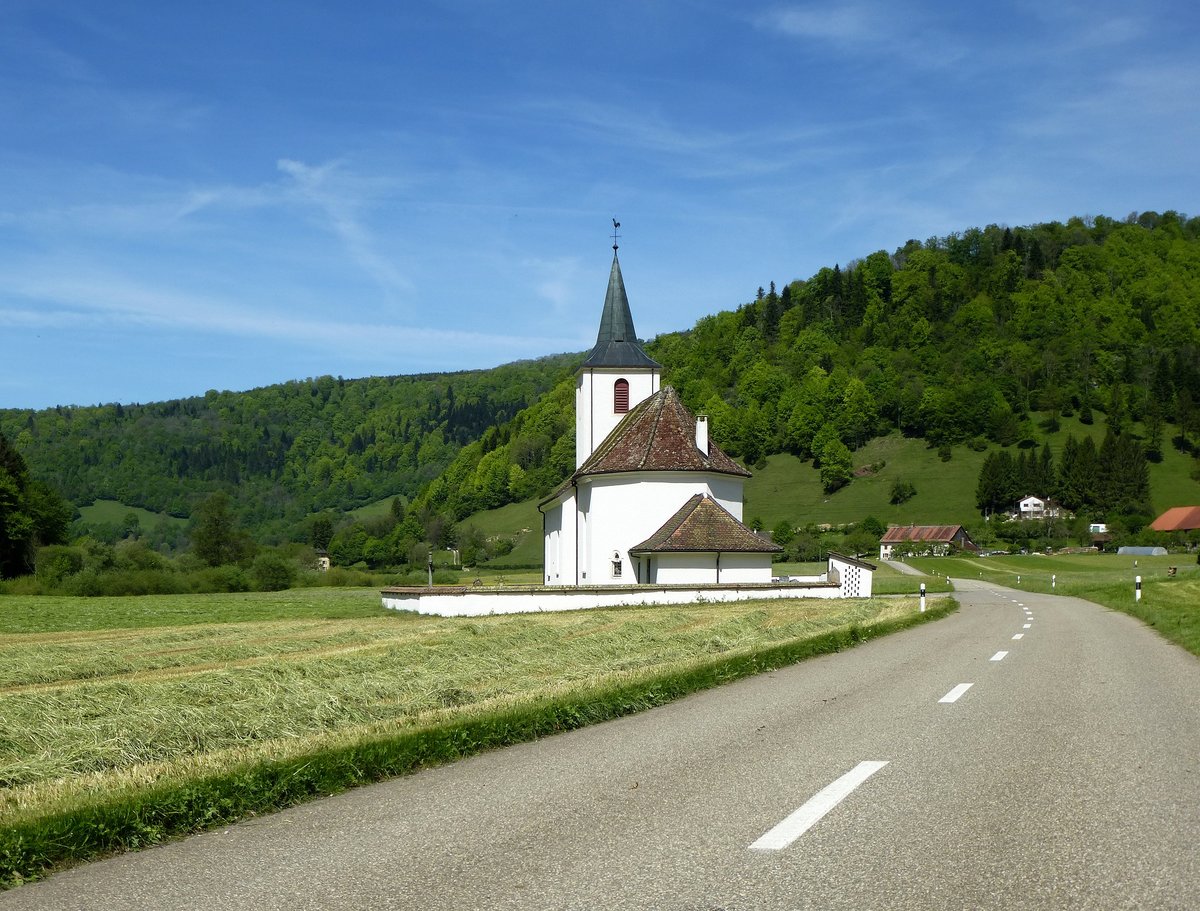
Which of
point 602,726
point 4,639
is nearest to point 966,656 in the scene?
point 602,726

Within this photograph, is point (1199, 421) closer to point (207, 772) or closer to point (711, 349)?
point (711, 349)

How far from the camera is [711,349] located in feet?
618

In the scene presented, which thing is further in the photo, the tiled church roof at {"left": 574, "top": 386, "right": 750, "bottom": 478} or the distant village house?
the distant village house

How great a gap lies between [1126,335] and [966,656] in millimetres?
181869

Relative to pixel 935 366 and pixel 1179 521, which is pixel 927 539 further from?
pixel 935 366

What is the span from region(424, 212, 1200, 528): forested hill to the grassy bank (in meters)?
46.9

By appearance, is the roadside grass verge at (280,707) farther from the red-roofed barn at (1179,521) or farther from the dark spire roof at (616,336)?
the red-roofed barn at (1179,521)

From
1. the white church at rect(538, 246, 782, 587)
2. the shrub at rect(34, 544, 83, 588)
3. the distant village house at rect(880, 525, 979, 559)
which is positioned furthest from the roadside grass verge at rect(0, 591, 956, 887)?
the distant village house at rect(880, 525, 979, 559)

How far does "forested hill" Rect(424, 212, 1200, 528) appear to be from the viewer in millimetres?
163125

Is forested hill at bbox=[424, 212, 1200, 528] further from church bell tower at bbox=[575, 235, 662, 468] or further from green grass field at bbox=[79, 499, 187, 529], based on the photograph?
church bell tower at bbox=[575, 235, 662, 468]

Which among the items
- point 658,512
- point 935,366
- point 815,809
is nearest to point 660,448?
point 658,512

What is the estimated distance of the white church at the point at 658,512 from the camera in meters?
48.2

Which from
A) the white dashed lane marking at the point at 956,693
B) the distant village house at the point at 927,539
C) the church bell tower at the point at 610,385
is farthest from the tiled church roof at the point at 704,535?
the distant village house at the point at 927,539

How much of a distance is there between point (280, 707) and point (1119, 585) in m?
43.7
